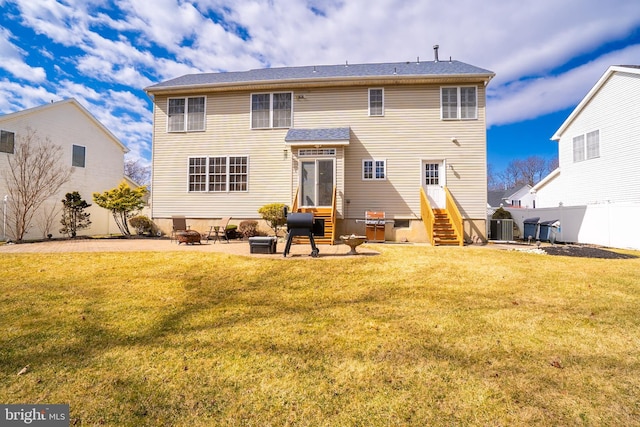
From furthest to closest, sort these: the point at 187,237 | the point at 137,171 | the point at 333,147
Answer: the point at 137,171
the point at 333,147
the point at 187,237

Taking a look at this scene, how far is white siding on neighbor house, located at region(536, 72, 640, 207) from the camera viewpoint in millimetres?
13859

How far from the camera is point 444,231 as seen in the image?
39.1ft

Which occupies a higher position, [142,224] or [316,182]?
[316,182]

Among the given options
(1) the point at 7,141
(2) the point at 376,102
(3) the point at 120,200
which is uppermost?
(2) the point at 376,102

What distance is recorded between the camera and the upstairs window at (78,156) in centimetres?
1867

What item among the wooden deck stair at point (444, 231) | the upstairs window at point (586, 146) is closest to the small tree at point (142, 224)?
the wooden deck stair at point (444, 231)

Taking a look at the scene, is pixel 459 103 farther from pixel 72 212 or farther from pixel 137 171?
pixel 137 171

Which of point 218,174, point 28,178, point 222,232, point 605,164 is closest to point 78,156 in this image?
point 28,178

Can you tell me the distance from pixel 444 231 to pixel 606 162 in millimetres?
11531

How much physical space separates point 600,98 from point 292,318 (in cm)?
2133

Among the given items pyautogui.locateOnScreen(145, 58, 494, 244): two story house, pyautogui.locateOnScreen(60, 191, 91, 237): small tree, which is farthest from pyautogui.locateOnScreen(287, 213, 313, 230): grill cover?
pyautogui.locateOnScreen(60, 191, 91, 237): small tree

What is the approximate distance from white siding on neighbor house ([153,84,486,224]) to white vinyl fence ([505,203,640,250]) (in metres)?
6.02

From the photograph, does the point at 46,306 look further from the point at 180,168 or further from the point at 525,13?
the point at 525,13

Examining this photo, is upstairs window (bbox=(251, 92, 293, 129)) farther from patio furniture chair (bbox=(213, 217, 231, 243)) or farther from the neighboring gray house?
the neighboring gray house
